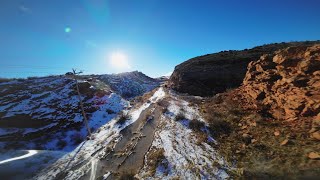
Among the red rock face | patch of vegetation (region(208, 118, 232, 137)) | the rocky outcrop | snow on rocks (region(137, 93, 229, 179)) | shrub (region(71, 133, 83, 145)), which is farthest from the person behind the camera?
the rocky outcrop

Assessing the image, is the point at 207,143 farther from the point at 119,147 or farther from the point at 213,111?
the point at 119,147

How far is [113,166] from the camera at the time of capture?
51.7 feet

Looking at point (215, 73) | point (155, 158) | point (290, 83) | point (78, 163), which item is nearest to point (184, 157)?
point (155, 158)

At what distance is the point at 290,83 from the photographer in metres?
14.4

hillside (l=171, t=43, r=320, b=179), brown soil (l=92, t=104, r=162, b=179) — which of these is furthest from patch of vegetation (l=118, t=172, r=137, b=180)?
hillside (l=171, t=43, r=320, b=179)

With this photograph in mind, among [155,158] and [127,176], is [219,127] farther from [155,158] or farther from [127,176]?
[127,176]

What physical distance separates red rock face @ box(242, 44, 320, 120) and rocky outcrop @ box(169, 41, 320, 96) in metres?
13.5

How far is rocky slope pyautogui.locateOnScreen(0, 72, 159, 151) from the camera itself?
33.3 m

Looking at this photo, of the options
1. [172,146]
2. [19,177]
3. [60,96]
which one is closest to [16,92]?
[60,96]

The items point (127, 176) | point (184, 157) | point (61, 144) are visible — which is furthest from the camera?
point (61, 144)

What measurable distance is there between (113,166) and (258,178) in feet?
32.5

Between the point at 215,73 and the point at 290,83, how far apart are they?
21.0 m

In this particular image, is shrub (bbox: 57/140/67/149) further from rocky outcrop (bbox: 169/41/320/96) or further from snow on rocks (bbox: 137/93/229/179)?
rocky outcrop (bbox: 169/41/320/96)

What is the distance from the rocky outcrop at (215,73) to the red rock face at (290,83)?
44.4ft
